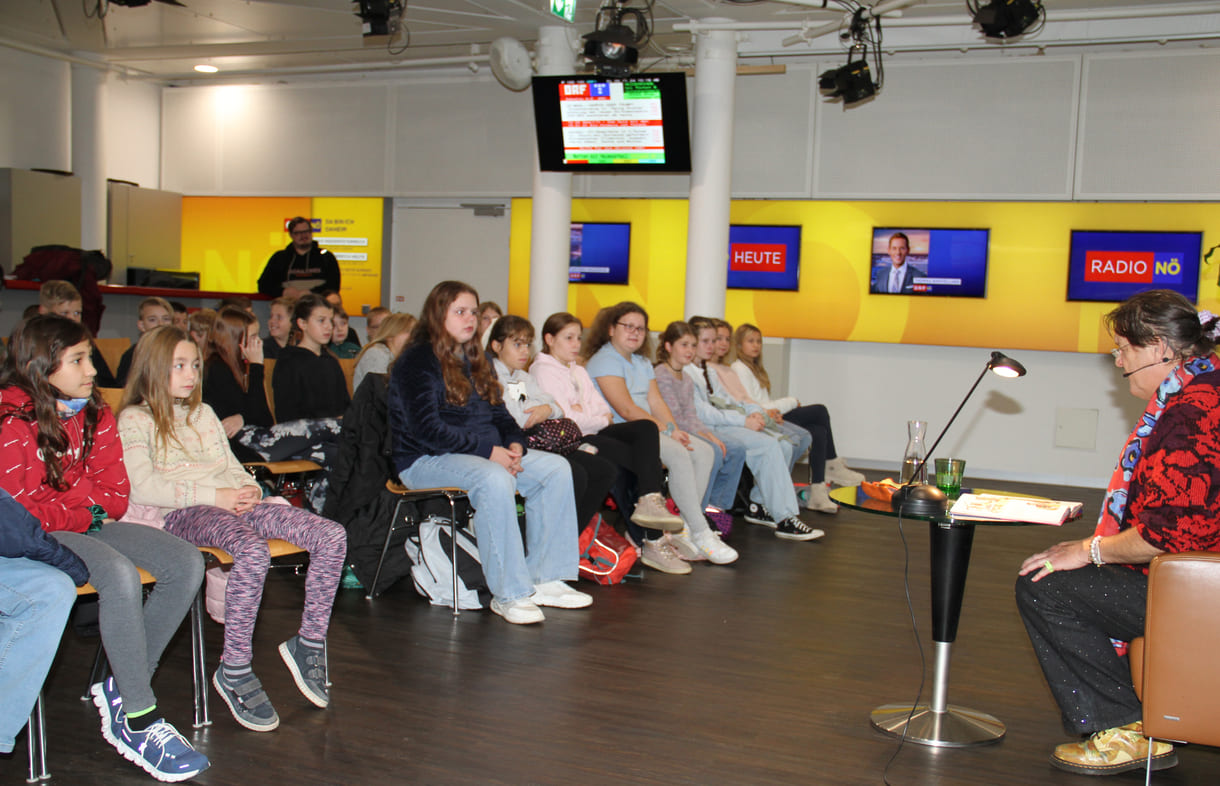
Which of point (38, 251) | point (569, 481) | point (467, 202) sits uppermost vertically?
point (467, 202)

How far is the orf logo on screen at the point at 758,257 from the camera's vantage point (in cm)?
927

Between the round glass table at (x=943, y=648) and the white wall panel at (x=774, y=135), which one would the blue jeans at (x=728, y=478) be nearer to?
the round glass table at (x=943, y=648)

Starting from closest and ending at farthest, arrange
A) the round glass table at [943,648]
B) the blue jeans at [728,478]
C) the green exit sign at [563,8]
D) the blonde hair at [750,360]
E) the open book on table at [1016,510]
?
the open book on table at [1016,510] → the round glass table at [943,648] → the blue jeans at [728,478] → the green exit sign at [563,8] → the blonde hair at [750,360]

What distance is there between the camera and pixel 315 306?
5.20 meters

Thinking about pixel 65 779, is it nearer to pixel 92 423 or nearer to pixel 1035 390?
pixel 92 423

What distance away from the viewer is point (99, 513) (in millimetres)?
2877

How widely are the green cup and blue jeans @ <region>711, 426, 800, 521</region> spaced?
2.96 meters

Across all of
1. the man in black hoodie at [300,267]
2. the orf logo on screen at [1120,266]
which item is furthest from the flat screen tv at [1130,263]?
the man in black hoodie at [300,267]

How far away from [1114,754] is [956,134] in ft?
22.3

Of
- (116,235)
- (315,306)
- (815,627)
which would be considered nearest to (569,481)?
(815,627)

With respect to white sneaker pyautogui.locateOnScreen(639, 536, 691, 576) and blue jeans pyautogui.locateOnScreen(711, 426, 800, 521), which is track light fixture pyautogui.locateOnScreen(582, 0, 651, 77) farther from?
white sneaker pyautogui.locateOnScreen(639, 536, 691, 576)

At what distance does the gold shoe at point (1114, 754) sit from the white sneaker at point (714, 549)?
2523mm

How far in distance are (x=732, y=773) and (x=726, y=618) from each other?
1.58 m

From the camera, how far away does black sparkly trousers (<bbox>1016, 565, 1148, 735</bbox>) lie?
2807 millimetres
